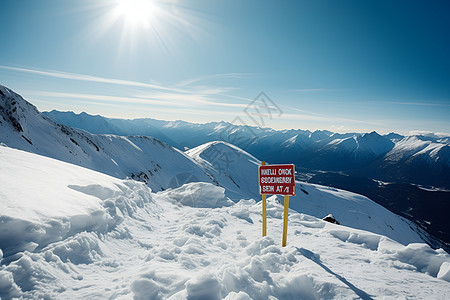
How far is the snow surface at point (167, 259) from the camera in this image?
4.08m

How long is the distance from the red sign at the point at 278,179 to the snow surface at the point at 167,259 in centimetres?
184

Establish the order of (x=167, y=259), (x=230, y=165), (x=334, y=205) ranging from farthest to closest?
(x=230, y=165) → (x=334, y=205) → (x=167, y=259)

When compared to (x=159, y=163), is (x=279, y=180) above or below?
above

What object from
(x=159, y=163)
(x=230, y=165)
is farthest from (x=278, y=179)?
(x=230, y=165)

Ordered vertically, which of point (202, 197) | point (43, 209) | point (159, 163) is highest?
point (43, 209)

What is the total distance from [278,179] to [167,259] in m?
4.41

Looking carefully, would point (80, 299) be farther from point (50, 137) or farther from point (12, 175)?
point (50, 137)

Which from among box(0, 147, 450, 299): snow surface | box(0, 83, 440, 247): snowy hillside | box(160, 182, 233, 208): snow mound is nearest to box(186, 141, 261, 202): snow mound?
box(0, 83, 440, 247): snowy hillside

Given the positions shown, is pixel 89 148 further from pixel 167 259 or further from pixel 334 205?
pixel 334 205

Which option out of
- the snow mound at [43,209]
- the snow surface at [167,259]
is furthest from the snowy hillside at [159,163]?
the snow surface at [167,259]

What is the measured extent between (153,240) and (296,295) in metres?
5.31

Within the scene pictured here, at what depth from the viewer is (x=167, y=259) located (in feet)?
19.3

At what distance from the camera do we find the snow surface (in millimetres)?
4082

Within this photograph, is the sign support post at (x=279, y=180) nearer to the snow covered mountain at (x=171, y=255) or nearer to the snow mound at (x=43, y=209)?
the snow covered mountain at (x=171, y=255)
